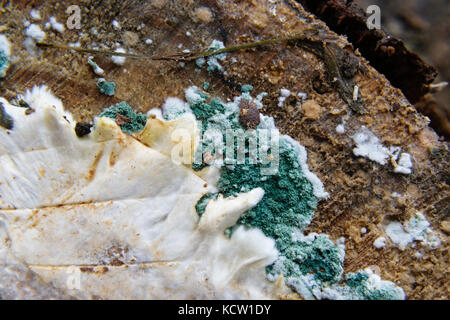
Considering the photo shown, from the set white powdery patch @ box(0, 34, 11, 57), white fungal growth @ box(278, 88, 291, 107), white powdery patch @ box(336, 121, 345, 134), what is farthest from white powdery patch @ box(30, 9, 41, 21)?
white powdery patch @ box(336, 121, 345, 134)

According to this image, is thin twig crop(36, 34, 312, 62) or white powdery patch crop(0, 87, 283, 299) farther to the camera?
thin twig crop(36, 34, 312, 62)

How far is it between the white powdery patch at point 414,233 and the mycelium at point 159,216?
0.69ft

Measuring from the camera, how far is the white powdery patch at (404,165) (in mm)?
1750

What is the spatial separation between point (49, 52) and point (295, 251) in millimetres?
1548

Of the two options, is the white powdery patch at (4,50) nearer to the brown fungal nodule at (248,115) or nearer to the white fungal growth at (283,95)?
the brown fungal nodule at (248,115)

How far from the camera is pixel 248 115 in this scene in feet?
5.77

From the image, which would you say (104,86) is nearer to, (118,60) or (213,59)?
(118,60)

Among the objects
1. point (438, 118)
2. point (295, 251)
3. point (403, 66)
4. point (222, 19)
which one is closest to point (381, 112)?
point (403, 66)

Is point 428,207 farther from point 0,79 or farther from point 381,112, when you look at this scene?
point 0,79

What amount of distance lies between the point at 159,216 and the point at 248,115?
0.65 m

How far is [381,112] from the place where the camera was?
1.79 metres

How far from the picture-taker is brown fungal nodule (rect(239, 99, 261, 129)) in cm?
176

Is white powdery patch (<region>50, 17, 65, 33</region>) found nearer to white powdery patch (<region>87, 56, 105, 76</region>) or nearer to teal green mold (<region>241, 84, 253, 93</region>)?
white powdery patch (<region>87, 56, 105, 76</region>)

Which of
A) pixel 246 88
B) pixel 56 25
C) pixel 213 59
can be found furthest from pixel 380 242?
pixel 56 25
